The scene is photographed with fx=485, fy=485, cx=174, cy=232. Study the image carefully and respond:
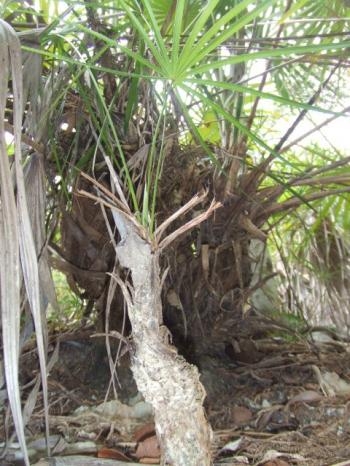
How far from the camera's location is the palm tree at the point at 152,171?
555 millimetres

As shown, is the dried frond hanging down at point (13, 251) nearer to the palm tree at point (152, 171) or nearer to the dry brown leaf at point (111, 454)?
the palm tree at point (152, 171)

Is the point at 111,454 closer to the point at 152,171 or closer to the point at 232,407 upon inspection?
the point at 232,407

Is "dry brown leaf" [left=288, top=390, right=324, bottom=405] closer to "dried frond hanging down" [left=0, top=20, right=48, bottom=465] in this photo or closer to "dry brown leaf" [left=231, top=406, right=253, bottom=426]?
"dry brown leaf" [left=231, top=406, right=253, bottom=426]

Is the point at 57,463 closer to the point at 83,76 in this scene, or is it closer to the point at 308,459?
the point at 308,459

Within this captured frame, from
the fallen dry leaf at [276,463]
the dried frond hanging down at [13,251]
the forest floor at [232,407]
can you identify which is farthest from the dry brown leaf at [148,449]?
the dried frond hanging down at [13,251]

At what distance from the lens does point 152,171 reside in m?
0.82

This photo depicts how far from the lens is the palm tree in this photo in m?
0.56

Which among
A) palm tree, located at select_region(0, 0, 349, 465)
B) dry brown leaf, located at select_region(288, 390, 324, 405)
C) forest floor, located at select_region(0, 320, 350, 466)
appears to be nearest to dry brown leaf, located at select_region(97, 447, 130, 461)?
forest floor, located at select_region(0, 320, 350, 466)

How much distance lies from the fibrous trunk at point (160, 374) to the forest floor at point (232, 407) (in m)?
0.20

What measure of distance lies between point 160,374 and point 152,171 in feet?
1.23

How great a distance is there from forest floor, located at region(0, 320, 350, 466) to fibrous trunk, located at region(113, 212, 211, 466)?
0.20 meters

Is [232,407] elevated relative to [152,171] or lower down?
lower down

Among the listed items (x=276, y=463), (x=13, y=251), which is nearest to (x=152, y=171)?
(x=13, y=251)

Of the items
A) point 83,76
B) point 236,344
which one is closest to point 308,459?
point 236,344
